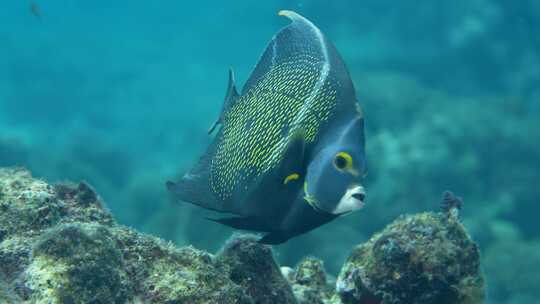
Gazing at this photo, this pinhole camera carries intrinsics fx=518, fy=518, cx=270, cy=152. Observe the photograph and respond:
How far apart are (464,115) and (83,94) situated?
83.0 ft

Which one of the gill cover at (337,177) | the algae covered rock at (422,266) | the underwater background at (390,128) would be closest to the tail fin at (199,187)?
the gill cover at (337,177)

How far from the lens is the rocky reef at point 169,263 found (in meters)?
1.86

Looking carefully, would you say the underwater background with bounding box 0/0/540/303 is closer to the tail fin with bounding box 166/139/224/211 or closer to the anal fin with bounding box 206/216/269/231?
the tail fin with bounding box 166/139/224/211

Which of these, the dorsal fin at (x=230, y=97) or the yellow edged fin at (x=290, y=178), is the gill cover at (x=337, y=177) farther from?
the dorsal fin at (x=230, y=97)

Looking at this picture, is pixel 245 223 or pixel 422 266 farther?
pixel 422 266

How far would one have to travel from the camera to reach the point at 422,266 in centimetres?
245

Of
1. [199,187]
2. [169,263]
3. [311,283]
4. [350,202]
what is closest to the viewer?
[350,202]


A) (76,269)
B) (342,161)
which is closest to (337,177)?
(342,161)

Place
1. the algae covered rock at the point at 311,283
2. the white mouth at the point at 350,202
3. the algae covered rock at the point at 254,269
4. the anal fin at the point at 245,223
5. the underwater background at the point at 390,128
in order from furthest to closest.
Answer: the underwater background at the point at 390,128 < the algae covered rock at the point at 311,283 < the algae covered rock at the point at 254,269 < the anal fin at the point at 245,223 < the white mouth at the point at 350,202

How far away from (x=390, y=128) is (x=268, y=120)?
10.4 metres

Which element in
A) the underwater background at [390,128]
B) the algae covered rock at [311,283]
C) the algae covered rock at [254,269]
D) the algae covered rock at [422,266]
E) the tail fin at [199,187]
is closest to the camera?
the tail fin at [199,187]

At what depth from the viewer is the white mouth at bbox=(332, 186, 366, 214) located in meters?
1.67

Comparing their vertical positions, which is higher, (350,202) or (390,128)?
(390,128)

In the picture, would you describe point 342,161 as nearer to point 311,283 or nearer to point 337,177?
point 337,177
